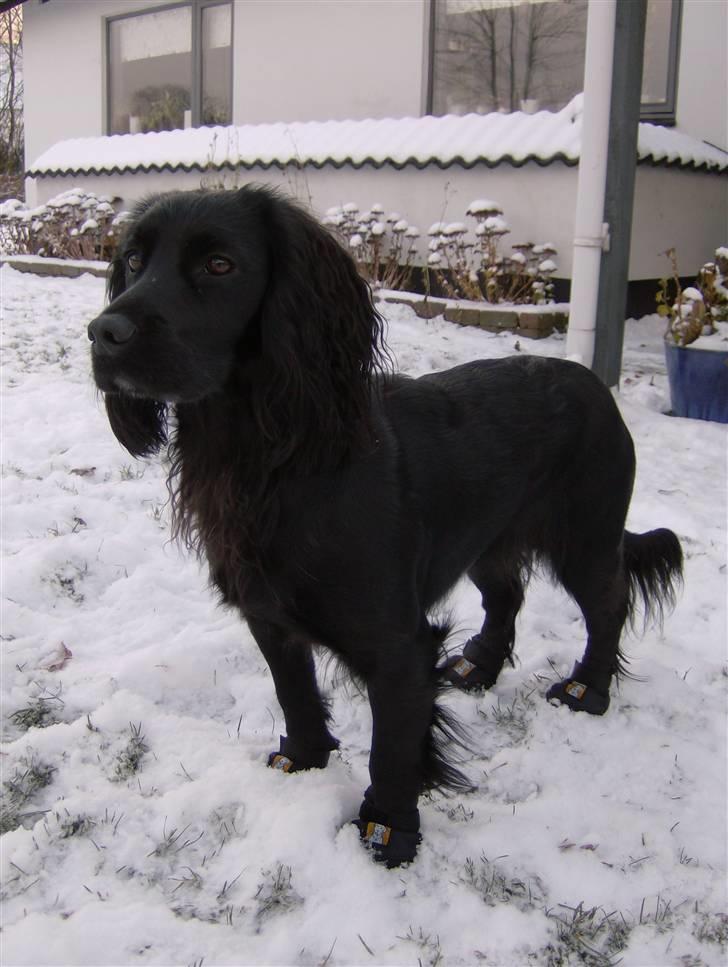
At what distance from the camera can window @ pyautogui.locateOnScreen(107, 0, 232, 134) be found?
10672 millimetres

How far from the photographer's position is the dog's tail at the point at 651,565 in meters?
2.77

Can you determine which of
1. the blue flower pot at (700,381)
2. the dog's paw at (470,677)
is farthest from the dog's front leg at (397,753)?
the blue flower pot at (700,381)

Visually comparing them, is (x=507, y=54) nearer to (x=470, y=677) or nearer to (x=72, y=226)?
(x=72, y=226)

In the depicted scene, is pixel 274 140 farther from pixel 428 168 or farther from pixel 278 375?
pixel 278 375

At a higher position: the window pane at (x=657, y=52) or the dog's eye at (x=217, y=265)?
the window pane at (x=657, y=52)

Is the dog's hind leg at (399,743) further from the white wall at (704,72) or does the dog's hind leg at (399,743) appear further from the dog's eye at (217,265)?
the white wall at (704,72)

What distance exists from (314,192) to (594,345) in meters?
4.07

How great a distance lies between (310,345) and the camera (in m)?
1.77

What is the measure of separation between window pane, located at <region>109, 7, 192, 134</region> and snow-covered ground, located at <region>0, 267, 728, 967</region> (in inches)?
363

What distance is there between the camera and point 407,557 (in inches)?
74.9

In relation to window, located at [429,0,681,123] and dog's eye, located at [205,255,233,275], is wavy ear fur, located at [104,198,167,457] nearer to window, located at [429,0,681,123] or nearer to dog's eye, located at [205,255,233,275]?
dog's eye, located at [205,255,233,275]

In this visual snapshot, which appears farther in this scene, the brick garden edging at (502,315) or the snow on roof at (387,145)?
the snow on roof at (387,145)

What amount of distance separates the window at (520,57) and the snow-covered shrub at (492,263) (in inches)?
81.3

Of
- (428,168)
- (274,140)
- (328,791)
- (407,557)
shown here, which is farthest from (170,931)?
(274,140)
